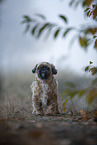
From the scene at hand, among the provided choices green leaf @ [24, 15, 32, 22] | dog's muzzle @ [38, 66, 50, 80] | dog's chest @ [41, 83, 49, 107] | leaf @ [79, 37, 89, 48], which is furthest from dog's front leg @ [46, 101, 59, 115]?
leaf @ [79, 37, 89, 48]

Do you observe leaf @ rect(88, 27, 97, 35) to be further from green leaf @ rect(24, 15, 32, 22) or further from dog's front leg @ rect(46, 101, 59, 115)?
dog's front leg @ rect(46, 101, 59, 115)

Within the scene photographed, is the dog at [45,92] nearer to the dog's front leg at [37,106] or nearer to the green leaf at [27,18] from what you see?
the dog's front leg at [37,106]

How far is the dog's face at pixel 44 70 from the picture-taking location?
631 cm

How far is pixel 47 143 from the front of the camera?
2.38m

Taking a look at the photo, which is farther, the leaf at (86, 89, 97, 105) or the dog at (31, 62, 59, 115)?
the dog at (31, 62, 59, 115)

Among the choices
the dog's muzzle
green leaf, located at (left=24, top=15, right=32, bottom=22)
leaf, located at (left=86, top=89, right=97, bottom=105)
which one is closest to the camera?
leaf, located at (left=86, top=89, right=97, bottom=105)

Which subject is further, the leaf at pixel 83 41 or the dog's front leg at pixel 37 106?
the dog's front leg at pixel 37 106

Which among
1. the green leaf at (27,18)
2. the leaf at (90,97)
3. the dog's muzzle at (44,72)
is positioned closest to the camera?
the leaf at (90,97)

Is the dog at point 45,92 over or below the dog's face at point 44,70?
below

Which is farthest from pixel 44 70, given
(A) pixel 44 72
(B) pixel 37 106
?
(B) pixel 37 106

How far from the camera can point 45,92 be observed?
6391 millimetres

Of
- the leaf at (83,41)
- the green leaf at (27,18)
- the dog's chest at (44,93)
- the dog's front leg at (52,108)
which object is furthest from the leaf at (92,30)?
the dog's front leg at (52,108)

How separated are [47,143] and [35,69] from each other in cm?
434

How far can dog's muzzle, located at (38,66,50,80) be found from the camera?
20.6 feet
